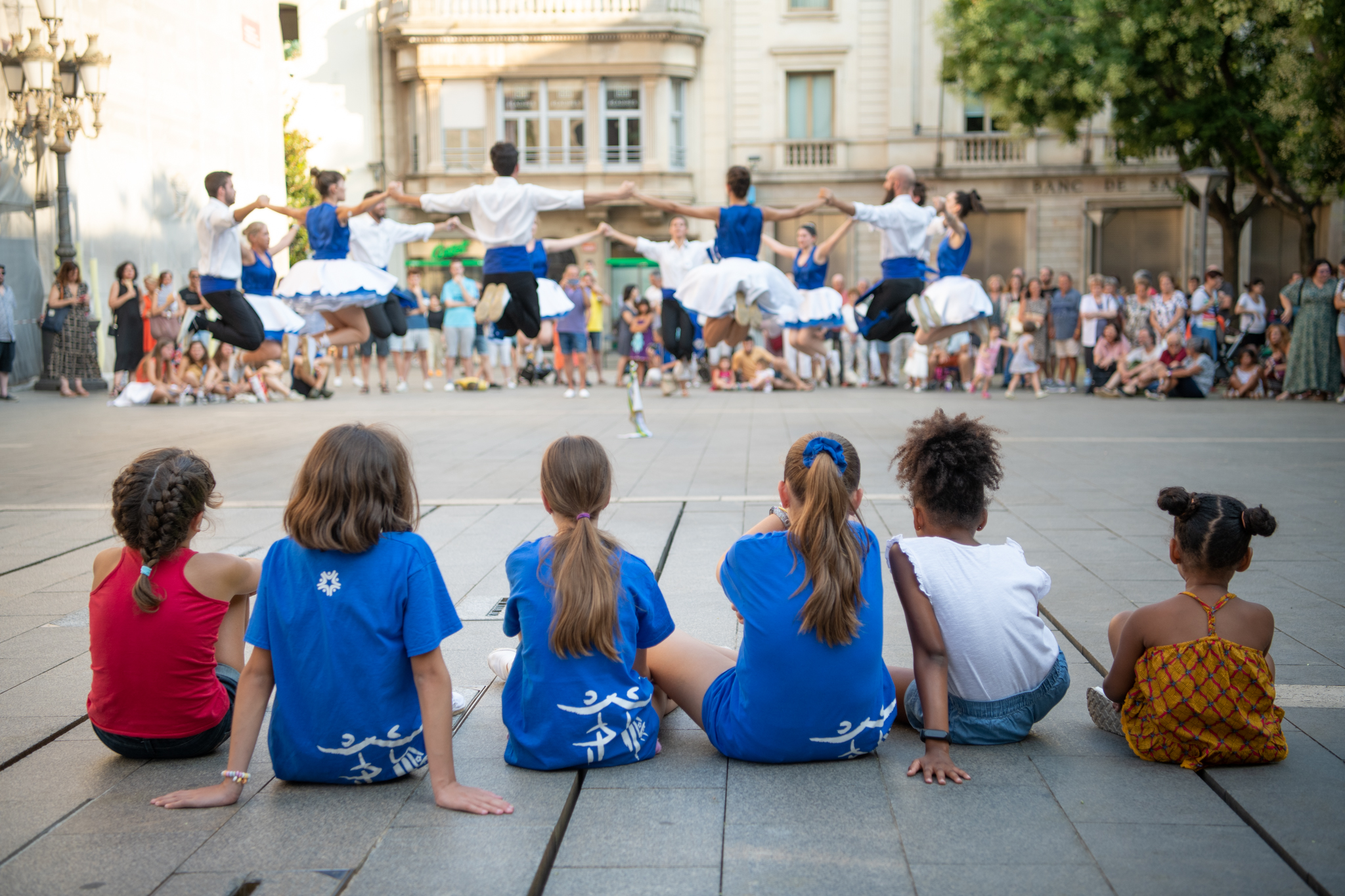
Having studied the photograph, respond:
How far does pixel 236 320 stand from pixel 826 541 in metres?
7.96

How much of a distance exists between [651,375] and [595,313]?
4.92 ft

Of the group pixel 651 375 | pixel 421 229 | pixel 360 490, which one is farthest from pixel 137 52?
pixel 360 490

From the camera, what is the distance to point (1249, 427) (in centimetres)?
1287

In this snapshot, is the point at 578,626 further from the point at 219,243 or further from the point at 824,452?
the point at 219,243

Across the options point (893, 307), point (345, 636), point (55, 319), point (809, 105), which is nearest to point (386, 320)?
point (893, 307)

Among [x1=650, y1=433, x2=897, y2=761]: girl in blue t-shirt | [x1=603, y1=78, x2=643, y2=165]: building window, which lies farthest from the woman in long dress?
[x1=650, y1=433, x2=897, y2=761]: girl in blue t-shirt

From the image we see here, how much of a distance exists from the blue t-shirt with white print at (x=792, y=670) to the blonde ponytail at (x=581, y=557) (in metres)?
0.37

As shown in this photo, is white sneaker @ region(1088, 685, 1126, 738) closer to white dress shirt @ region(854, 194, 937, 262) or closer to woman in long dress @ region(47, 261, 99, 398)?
white dress shirt @ region(854, 194, 937, 262)

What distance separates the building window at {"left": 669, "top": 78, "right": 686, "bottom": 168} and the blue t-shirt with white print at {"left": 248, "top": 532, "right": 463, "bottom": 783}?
29.6 meters

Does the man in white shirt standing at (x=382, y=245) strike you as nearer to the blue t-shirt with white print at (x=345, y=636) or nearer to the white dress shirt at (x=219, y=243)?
the white dress shirt at (x=219, y=243)

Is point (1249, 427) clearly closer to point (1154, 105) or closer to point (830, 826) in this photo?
point (1154, 105)

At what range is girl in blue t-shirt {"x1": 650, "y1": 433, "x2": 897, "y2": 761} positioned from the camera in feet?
11.1

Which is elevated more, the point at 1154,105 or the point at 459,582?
the point at 1154,105

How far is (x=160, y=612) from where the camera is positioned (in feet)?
11.5
